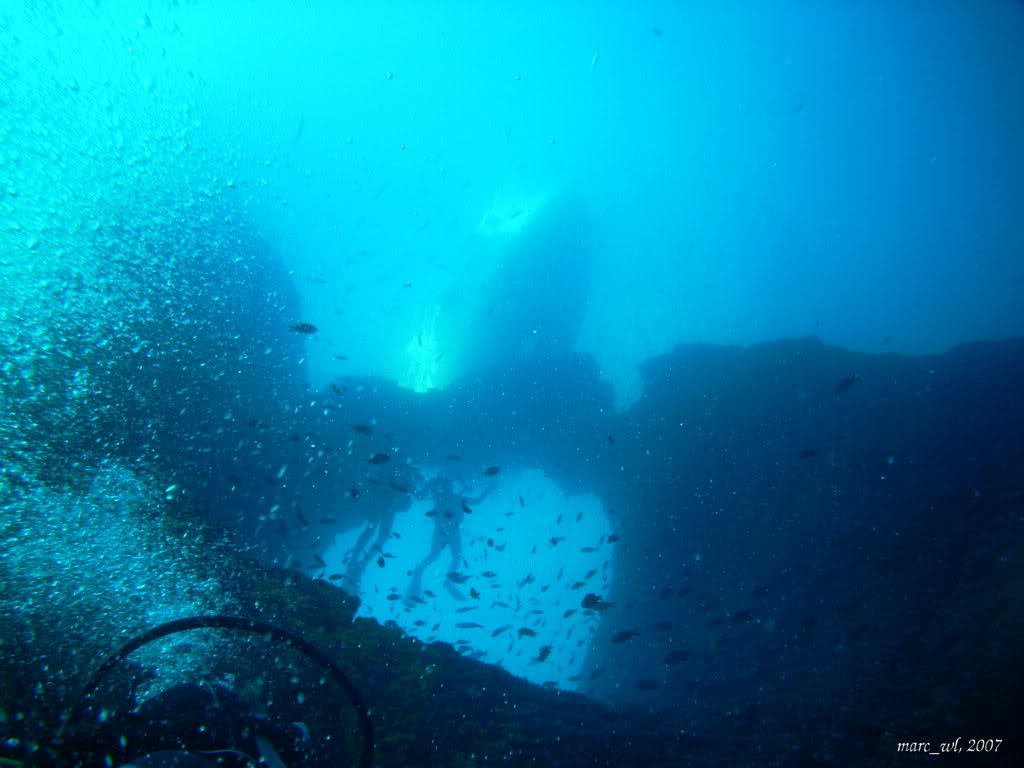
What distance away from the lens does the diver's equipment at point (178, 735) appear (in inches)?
122

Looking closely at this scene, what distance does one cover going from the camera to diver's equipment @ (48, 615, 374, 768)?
3.11 metres

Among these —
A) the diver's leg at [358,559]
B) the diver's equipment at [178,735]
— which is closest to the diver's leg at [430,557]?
the diver's leg at [358,559]

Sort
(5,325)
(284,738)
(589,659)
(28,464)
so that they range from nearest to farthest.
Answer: (284,738) → (28,464) → (5,325) → (589,659)

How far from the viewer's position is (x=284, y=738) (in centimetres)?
411

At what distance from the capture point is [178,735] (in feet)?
11.7

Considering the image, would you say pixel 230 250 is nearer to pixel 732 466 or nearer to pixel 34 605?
pixel 34 605

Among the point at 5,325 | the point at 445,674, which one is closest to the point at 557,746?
the point at 445,674

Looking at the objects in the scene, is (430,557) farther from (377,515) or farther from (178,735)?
(178,735)

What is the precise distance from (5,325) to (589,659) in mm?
27026

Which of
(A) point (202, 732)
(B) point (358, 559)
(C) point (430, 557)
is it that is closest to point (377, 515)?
(B) point (358, 559)

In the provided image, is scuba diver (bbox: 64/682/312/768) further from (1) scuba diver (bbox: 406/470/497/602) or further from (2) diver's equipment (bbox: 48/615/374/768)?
(1) scuba diver (bbox: 406/470/497/602)

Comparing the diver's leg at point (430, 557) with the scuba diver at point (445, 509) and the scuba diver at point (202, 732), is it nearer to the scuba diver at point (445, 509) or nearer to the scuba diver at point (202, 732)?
the scuba diver at point (445, 509)

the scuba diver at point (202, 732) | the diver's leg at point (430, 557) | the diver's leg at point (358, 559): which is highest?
the diver's leg at point (430, 557)

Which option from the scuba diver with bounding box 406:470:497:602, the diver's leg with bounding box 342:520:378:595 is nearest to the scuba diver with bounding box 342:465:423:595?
the diver's leg with bounding box 342:520:378:595
